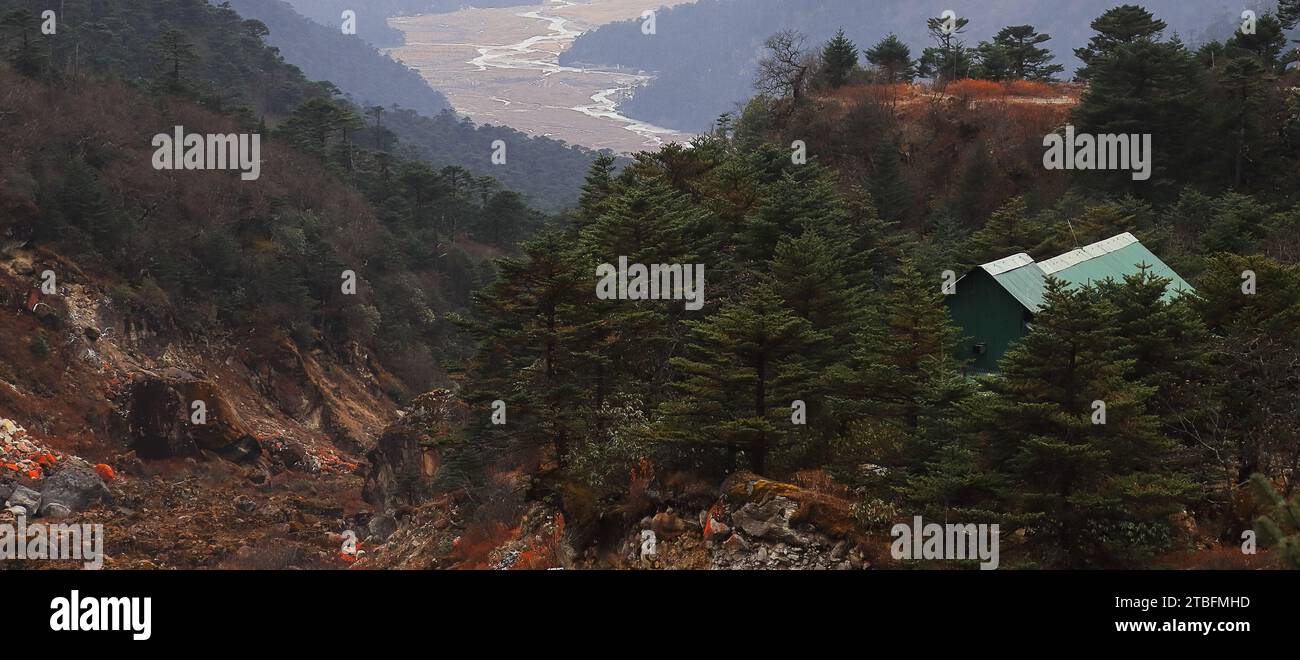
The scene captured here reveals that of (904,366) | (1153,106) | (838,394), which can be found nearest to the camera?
(904,366)

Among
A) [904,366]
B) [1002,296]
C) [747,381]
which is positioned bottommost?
[747,381]

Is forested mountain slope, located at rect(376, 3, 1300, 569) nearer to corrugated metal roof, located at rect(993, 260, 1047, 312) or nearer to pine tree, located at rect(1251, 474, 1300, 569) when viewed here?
pine tree, located at rect(1251, 474, 1300, 569)

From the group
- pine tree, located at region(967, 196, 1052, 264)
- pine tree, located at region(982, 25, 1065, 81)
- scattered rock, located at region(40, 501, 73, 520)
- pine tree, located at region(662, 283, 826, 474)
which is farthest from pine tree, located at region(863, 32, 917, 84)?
scattered rock, located at region(40, 501, 73, 520)

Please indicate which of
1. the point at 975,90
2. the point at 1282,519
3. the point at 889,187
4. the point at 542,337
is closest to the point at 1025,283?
the point at 542,337

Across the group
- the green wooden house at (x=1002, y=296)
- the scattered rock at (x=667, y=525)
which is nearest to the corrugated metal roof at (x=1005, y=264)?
the green wooden house at (x=1002, y=296)

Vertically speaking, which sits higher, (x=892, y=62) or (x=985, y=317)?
(x=892, y=62)

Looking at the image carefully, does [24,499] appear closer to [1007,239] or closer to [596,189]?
[596,189]

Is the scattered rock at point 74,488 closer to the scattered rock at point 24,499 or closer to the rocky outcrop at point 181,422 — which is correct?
the scattered rock at point 24,499
